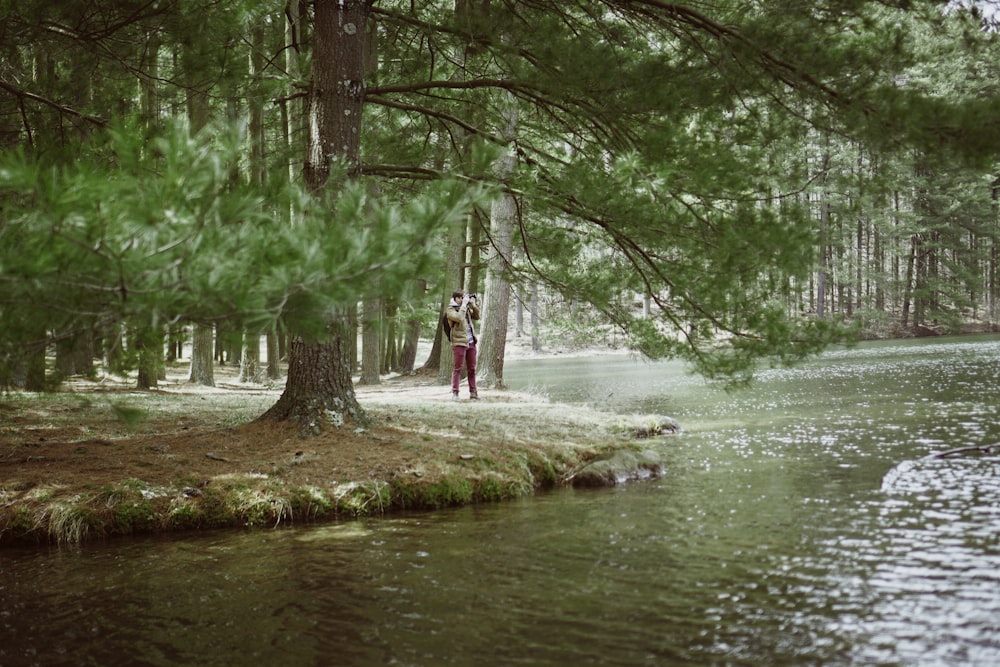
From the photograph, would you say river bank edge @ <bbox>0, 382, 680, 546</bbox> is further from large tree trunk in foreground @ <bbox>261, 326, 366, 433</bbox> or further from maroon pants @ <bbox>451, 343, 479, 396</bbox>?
maroon pants @ <bbox>451, 343, 479, 396</bbox>

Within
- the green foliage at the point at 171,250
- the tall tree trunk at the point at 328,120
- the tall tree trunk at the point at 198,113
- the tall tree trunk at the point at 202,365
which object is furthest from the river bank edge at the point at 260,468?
the tall tree trunk at the point at 202,365

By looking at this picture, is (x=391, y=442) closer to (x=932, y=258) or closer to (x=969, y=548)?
(x=969, y=548)

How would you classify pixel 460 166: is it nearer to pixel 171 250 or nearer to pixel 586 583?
Answer: pixel 586 583

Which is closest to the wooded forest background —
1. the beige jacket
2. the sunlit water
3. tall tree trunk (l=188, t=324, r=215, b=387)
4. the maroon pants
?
the sunlit water

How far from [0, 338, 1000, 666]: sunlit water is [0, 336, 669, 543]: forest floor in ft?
1.03

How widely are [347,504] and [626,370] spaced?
22.2 meters

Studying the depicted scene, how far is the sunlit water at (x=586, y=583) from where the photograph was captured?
12.1 ft

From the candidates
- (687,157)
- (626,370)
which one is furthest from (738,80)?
(626,370)

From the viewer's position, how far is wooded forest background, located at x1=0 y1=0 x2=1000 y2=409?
9.74 ft

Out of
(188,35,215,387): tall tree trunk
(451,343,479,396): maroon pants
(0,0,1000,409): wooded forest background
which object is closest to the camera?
(0,0,1000,409): wooded forest background

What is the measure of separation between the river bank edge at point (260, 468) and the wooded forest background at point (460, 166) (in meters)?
0.94

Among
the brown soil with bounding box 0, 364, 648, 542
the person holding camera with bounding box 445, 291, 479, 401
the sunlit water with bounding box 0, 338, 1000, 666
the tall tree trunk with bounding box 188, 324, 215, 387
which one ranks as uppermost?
the person holding camera with bounding box 445, 291, 479, 401

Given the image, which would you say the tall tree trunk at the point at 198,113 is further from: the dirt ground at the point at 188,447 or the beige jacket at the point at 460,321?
the beige jacket at the point at 460,321

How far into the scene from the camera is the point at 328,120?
746 cm
